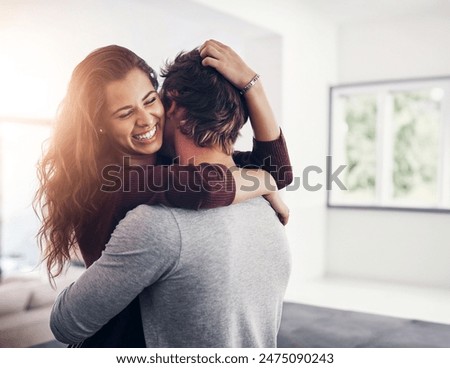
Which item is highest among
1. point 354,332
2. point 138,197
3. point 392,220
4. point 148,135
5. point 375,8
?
point 375,8

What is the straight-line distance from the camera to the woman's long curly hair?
0.94 m

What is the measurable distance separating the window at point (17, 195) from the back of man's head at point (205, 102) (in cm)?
618

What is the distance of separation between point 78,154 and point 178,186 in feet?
0.86

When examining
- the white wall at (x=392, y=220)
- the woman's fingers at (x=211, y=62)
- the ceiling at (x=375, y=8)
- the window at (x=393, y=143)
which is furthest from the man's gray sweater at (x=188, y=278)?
the ceiling at (x=375, y=8)

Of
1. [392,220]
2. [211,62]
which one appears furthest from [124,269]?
[392,220]

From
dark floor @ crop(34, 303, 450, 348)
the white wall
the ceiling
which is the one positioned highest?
the ceiling

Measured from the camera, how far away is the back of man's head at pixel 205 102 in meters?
0.86

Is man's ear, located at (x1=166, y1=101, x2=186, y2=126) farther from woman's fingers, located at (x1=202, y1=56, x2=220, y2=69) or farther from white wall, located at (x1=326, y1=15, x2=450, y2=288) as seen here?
white wall, located at (x1=326, y1=15, x2=450, y2=288)

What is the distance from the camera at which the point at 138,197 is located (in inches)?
32.1

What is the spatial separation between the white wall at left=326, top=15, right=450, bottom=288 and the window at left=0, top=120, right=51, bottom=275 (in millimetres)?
4103

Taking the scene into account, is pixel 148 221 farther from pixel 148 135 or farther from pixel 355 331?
pixel 355 331

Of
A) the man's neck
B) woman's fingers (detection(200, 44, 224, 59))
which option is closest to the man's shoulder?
the man's neck
